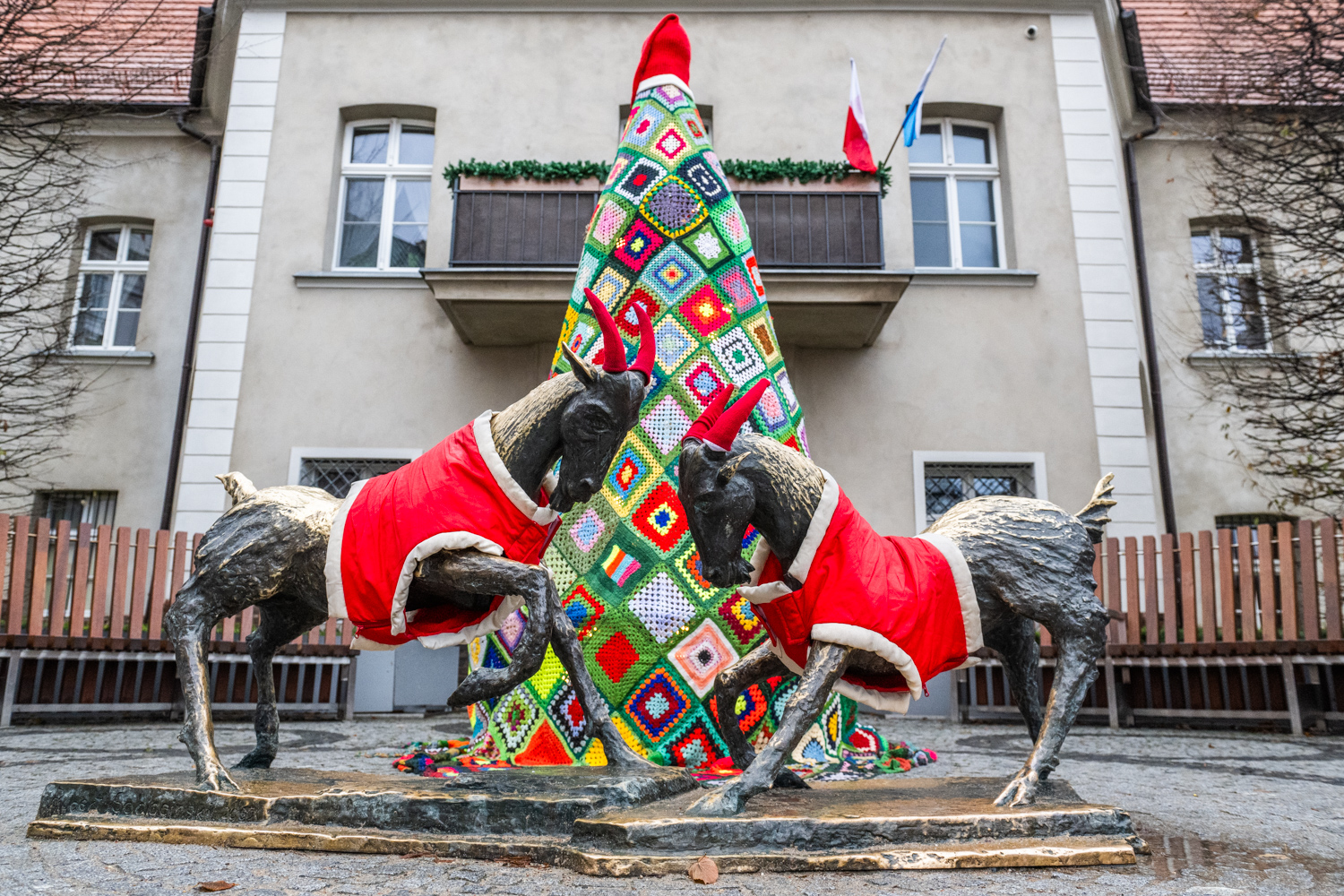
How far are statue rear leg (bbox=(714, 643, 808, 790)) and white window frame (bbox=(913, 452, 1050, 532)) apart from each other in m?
6.87

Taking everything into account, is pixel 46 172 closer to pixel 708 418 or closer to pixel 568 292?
pixel 568 292

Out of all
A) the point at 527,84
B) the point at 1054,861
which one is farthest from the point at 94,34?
the point at 1054,861

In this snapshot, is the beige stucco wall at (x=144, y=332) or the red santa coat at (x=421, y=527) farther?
the beige stucco wall at (x=144, y=332)

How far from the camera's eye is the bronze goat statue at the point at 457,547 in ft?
8.95

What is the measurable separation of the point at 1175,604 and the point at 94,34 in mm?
12948

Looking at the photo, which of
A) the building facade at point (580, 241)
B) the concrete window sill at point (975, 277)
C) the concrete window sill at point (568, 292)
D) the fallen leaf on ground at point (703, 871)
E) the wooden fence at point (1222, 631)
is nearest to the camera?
the fallen leaf on ground at point (703, 871)

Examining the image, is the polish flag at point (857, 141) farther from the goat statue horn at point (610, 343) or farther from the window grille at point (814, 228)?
the goat statue horn at point (610, 343)

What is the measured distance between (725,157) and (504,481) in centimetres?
842

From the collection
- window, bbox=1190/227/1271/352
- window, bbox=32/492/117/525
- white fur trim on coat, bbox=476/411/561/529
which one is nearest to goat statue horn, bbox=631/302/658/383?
white fur trim on coat, bbox=476/411/561/529

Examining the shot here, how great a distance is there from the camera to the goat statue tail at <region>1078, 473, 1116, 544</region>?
3000mm

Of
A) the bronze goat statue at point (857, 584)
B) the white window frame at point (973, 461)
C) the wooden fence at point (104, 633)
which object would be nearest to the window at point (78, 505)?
the wooden fence at point (104, 633)

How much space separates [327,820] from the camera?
8.58 ft

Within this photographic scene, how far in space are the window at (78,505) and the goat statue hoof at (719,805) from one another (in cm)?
1048

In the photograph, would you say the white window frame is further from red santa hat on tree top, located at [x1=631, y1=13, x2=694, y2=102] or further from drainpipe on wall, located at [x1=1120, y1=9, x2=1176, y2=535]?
red santa hat on tree top, located at [x1=631, y1=13, x2=694, y2=102]
